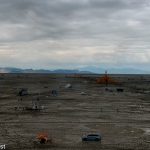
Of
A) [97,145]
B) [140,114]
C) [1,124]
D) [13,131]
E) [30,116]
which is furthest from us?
[140,114]

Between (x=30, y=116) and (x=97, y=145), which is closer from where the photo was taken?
(x=97, y=145)

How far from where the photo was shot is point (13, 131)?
126ft

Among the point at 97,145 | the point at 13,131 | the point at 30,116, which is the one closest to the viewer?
the point at 97,145

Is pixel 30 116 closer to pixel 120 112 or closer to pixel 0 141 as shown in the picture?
pixel 120 112

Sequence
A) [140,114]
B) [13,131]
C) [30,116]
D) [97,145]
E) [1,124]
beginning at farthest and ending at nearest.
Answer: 1. [140,114]
2. [30,116]
3. [1,124]
4. [13,131]
5. [97,145]

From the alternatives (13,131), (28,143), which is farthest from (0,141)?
(13,131)

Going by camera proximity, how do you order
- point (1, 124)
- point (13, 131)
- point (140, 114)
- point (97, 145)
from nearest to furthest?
point (97, 145), point (13, 131), point (1, 124), point (140, 114)

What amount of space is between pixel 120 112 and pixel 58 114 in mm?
8084

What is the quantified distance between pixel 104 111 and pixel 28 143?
2459 cm

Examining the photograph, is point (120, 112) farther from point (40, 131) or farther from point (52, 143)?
point (52, 143)

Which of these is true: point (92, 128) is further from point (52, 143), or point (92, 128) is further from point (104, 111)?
point (104, 111)

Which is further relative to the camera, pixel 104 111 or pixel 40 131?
pixel 104 111

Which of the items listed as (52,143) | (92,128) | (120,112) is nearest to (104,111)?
(120,112)

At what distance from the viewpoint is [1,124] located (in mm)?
42812
